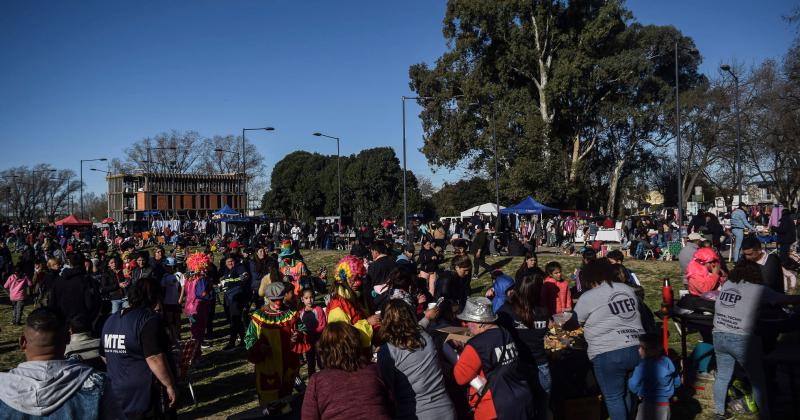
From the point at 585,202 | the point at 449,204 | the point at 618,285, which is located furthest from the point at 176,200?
the point at 618,285

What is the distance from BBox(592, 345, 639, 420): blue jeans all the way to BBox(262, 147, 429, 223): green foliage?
5153 centimetres

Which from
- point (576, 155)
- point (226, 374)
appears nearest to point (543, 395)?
point (226, 374)

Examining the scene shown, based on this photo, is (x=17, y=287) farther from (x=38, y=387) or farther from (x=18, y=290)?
(x=38, y=387)

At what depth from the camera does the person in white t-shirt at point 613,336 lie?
5.38m

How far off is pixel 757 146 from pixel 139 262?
126 feet

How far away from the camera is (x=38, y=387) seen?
9.39 ft

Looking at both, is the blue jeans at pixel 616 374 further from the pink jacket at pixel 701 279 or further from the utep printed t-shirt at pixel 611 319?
the pink jacket at pixel 701 279

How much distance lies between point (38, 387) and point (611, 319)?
427 cm

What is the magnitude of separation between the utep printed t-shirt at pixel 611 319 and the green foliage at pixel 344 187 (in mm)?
51488

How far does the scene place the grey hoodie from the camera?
2.86 metres

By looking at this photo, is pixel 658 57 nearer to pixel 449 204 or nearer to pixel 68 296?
pixel 449 204

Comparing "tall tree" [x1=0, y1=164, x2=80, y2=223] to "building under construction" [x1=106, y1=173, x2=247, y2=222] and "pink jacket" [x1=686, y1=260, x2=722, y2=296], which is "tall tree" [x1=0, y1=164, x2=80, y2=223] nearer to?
"building under construction" [x1=106, y1=173, x2=247, y2=222]

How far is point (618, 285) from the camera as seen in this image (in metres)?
5.52

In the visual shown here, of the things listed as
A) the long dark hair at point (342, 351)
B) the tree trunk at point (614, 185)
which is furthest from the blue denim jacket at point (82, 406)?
the tree trunk at point (614, 185)
